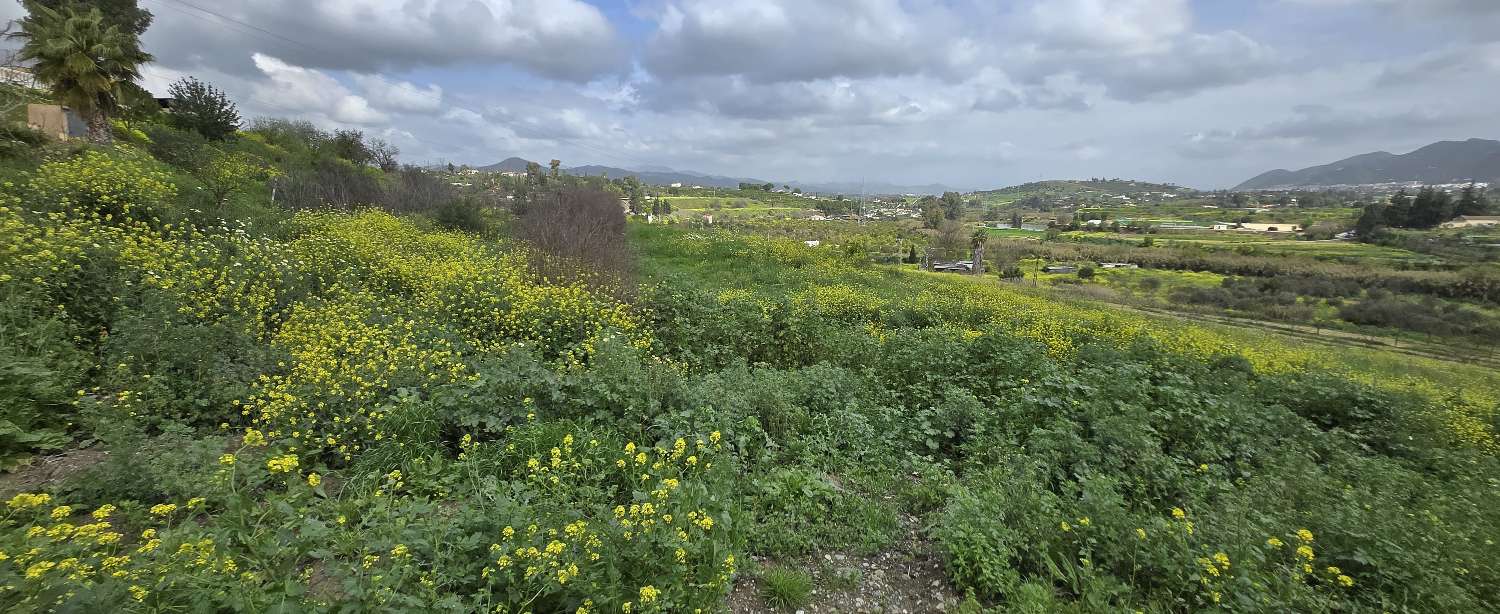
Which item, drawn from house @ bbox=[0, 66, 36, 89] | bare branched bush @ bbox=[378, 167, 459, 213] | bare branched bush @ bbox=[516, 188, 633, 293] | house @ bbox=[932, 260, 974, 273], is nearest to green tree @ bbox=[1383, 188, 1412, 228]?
house @ bbox=[932, 260, 974, 273]

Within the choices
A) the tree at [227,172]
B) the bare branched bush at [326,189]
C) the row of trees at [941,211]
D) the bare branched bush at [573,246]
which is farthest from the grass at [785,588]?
the row of trees at [941,211]

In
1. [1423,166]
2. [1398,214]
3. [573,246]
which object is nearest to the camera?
[573,246]

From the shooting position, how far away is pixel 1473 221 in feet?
167

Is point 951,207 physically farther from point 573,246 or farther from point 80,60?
point 80,60

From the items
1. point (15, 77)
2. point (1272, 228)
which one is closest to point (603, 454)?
point (15, 77)

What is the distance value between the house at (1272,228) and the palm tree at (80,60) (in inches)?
3350

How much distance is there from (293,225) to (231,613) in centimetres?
1260

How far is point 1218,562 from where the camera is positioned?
3.19m

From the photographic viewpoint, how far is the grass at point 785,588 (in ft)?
10.8

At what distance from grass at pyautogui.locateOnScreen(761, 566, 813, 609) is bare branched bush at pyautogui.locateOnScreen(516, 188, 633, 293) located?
7743 mm

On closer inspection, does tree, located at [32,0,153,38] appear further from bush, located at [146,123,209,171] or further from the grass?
the grass

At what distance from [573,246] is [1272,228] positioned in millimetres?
79186

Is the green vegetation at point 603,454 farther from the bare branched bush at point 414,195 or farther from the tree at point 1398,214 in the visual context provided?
the tree at point 1398,214

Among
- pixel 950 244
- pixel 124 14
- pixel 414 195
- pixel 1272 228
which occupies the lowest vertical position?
pixel 950 244
